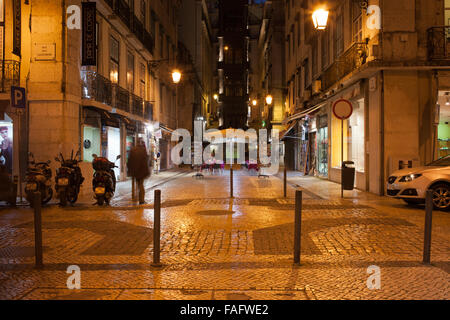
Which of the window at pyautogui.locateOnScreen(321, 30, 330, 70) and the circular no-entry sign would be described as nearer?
the circular no-entry sign

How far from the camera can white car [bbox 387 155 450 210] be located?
34.2 ft

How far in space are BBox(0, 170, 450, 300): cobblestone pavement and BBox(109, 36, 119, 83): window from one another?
1010 cm

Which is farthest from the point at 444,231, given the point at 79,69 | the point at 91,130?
the point at 91,130

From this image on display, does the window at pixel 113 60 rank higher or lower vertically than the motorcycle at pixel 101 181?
higher

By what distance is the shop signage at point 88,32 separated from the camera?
14.7 meters

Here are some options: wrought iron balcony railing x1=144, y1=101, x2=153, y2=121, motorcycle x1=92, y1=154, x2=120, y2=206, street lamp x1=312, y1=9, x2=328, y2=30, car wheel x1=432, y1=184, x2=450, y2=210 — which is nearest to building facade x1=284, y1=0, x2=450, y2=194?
street lamp x1=312, y1=9, x2=328, y2=30

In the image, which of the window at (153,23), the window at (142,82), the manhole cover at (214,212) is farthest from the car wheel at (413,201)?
the window at (153,23)

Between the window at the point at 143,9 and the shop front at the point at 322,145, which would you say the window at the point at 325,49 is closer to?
the shop front at the point at 322,145

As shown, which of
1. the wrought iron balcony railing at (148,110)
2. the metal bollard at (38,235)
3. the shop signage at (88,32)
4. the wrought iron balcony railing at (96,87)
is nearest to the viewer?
the metal bollard at (38,235)

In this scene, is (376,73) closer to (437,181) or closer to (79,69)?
(437,181)

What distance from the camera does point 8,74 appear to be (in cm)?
1348

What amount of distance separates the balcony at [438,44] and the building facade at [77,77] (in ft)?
37.2

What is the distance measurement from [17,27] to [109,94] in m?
5.71

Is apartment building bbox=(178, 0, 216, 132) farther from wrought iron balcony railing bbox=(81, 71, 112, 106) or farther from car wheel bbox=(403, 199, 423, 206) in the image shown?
car wheel bbox=(403, 199, 423, 206)
